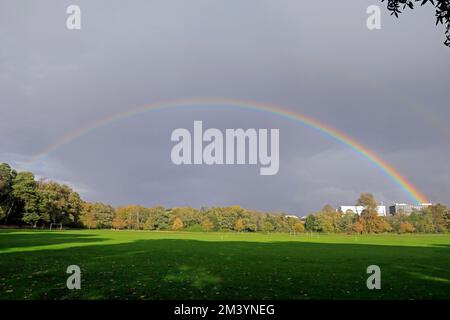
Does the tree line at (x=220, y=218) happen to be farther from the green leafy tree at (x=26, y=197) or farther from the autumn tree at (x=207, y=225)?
the green leafy tree at (x=26, y=197)

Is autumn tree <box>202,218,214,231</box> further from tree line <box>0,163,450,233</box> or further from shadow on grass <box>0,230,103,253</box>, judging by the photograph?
shadow on grass <box>0,230,103,253</box>

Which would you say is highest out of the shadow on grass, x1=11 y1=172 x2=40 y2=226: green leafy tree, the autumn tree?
x1=11 y1=172 x2=40 y2=226: green leafy tree

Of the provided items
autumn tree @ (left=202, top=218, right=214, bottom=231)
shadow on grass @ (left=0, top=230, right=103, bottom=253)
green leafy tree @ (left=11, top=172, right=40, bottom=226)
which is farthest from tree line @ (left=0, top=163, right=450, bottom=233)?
shadow on grass @ (left=0, top=230, right=103, bottom=253)

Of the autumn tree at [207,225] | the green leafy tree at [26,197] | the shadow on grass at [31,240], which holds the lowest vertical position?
the autumn tree at [207,225]

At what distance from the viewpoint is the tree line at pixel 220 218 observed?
12544 cm

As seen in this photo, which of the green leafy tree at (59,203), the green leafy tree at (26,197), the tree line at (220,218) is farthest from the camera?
the tree line at (220,218)

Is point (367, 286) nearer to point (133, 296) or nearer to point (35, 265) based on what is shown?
point (133, 296)

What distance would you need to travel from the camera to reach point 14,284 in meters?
15.1

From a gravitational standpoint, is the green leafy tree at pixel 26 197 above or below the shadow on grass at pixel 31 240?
above

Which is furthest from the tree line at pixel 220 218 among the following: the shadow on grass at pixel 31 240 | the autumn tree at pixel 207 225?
the shadow on grass at pixel 31 240

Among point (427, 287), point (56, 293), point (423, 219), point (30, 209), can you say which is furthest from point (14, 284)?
point (423, 219)

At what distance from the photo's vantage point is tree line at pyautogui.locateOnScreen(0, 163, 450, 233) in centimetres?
12544

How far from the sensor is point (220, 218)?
173250 mm

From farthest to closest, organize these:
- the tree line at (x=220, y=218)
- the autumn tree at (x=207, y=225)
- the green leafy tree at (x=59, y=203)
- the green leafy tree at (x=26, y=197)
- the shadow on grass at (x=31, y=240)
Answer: the autumn tree at (x=207, y=225) → the tree line at (x=220, y=218) → the green leafy tree at (x=59, y=203) → the green leafy tree at (x=26, y=197) → the shadow on grass at (x=31, y=240)
